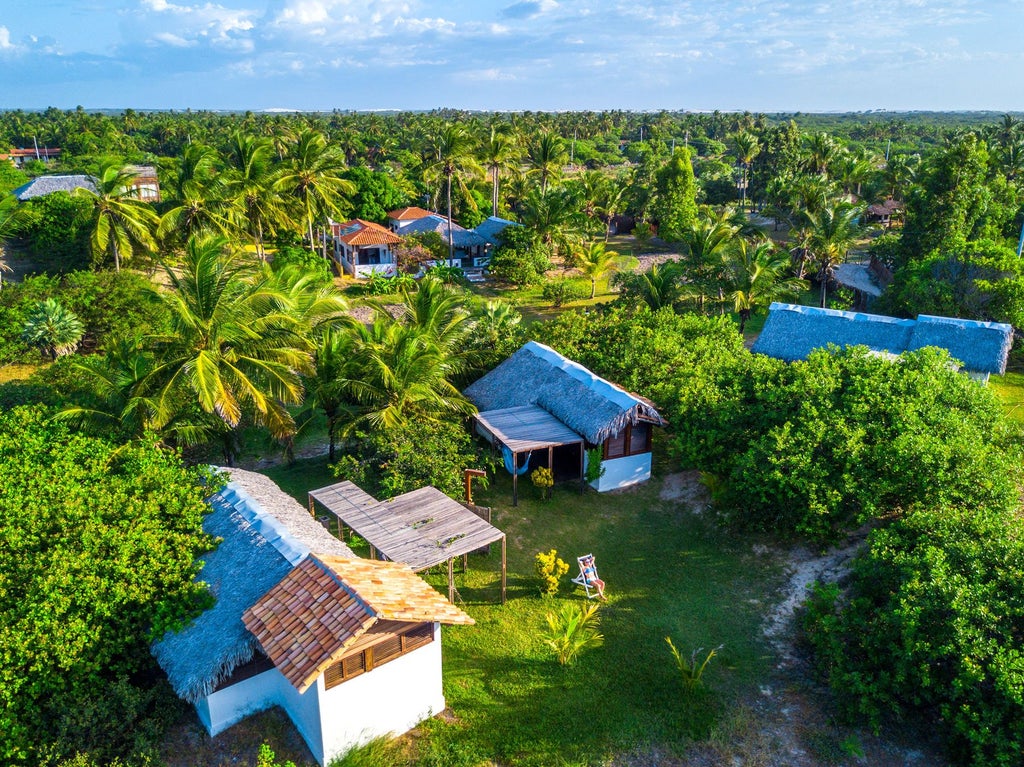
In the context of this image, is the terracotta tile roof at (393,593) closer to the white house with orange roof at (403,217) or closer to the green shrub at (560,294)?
the green shrub at (560,294)

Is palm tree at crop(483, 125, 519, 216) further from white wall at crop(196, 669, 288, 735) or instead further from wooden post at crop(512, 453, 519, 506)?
white wall at crop(196, 669, 288, 735)

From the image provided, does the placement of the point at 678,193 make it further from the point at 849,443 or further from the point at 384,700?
the point at 384,700

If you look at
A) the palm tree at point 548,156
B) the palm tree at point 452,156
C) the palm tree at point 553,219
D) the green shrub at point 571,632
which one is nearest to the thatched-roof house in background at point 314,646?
the green shrub at point 571,632

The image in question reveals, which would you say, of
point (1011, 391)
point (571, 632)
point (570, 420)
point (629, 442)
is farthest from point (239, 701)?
point (1011, 391)

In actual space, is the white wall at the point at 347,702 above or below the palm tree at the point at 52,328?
below

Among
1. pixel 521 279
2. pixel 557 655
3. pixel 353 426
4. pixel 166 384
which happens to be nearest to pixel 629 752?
pixel 557 655

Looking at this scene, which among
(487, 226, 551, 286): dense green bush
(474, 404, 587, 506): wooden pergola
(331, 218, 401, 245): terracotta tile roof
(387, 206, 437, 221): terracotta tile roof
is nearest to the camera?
(474, 404, 587, 506): wooden pergola

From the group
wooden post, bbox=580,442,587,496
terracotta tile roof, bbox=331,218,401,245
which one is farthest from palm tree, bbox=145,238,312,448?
terracotta tile roof, bbox=331,218,401,245
